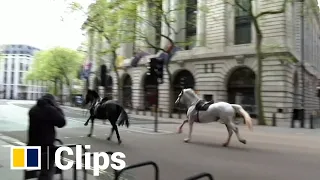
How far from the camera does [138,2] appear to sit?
29.1 metres

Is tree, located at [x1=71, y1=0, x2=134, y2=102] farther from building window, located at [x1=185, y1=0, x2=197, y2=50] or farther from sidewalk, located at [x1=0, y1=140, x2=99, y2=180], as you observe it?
sidewalk, located at [x1=0, y1=140, x2=99, y2=180]

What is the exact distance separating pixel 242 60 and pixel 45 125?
1162 inches

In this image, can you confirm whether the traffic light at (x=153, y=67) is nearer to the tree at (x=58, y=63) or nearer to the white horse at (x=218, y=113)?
the white horse at (x=218, y=113)

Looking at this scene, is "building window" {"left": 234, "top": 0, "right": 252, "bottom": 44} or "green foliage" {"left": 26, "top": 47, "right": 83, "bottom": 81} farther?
"green foliage" {"left": 26, "top": 47, "right": 83, "bottom": 81}

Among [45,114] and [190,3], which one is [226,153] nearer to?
[45,114]

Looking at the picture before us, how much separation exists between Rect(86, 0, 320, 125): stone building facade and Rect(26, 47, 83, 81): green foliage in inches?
1112

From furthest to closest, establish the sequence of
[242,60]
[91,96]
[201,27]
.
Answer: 1. [201,27]
2. [242,60]
3. [91,96]

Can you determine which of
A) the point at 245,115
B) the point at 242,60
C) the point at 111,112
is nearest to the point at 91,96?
the point at 111,112

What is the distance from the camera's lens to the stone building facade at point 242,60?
3111 centimetres

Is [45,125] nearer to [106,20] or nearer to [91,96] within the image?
[91,96]

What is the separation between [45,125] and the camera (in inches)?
210

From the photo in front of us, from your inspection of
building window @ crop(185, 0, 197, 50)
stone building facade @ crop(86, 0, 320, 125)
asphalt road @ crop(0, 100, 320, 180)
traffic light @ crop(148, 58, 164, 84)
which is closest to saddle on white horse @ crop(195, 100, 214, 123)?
asphalt road @ crop(0, 100, 320, 180)

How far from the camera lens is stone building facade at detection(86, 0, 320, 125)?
1225 inches

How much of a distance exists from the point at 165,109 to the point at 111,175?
108ft
